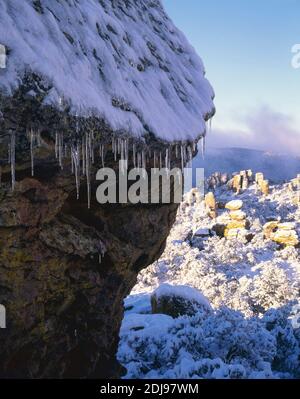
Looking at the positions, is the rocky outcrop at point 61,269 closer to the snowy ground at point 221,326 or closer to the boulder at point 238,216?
the snowy ground at point 221,326

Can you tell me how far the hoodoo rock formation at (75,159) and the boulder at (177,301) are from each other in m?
7.42

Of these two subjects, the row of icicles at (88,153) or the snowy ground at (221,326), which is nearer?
the row of icicles at (88,153)

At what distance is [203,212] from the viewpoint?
6969cm

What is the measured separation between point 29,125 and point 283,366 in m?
10.1

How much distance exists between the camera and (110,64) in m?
6.48

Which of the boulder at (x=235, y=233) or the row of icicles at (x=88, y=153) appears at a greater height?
the row of icicles at (x=88, y=153)

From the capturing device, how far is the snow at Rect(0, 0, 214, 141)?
4887mm

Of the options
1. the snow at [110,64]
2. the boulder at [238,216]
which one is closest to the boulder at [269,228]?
the boulder at [238,216]

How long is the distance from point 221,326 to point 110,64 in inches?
332
